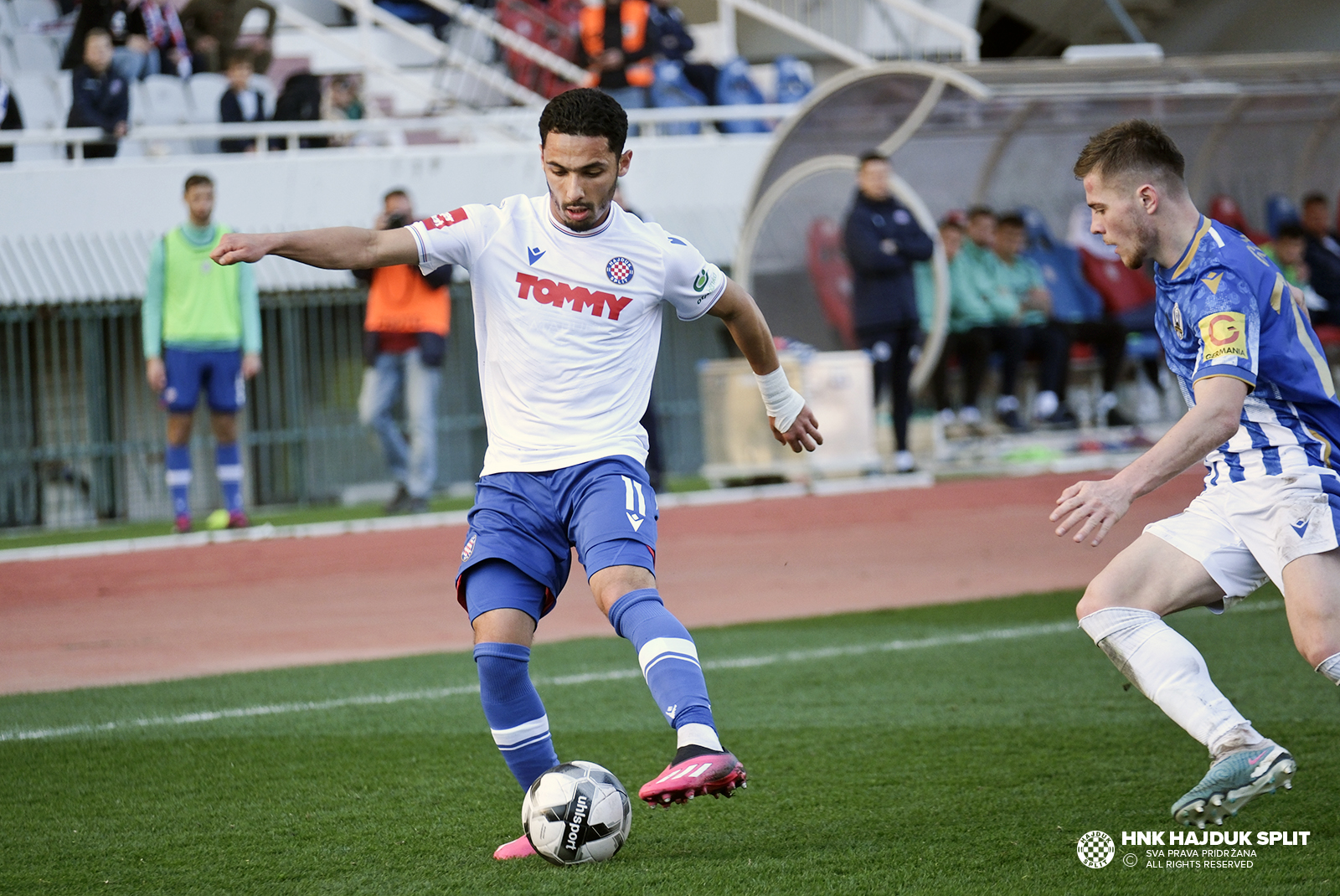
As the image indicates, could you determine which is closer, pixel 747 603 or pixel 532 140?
pixel 747 603

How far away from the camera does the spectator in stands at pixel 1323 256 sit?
15.7 metres

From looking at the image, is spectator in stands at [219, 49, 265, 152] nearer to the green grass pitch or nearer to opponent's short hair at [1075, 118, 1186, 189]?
the green grass pitch

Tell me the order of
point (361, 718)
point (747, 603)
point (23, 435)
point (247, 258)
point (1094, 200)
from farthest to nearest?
point (23, 435), point (747, 603), point (361, 718), point (1094, 200), point (247, 258)

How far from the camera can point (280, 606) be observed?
919 cm

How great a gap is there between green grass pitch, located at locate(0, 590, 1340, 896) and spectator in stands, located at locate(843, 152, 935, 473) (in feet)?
19.2

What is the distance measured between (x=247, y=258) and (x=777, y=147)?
11.4 meters

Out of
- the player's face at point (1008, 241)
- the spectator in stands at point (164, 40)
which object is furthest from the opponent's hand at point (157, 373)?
the player's face at point (1008, 241)

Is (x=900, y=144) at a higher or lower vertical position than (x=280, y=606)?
higher

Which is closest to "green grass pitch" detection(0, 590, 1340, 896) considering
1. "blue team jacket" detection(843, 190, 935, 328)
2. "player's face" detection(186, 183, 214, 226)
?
"player's face" detection(186, 183, 214, 226)

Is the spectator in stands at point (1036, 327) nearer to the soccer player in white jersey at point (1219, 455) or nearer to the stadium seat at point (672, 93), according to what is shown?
the stadium seat at point (672, 93)

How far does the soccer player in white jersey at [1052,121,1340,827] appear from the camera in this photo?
153 inches

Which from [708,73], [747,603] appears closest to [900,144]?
[708,73]

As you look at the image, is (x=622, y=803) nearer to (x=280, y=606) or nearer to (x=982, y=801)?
(x=982, y=801)

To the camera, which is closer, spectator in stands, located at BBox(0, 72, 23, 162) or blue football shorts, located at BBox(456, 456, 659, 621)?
blue football shorts, located at BBox(456, 456, 659, 621)
